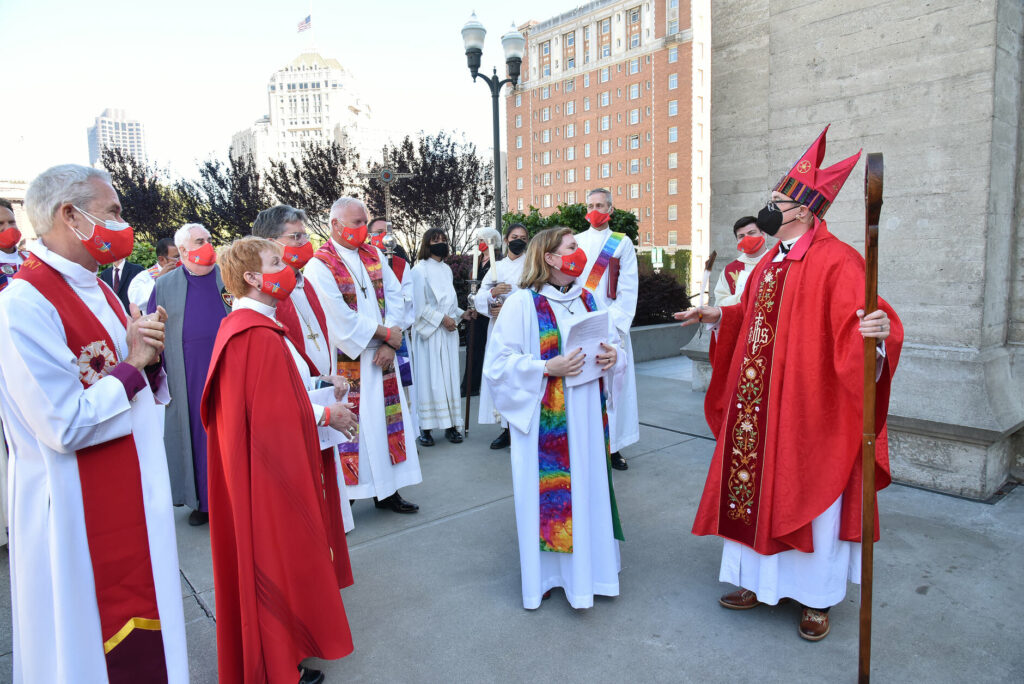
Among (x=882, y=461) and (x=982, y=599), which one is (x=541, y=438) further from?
(x=982, y=599)

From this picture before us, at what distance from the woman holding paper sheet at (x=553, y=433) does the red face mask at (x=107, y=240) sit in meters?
1.66

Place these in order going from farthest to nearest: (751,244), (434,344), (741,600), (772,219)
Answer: (434,344)
(751,244)
(741,600)
(772,219)

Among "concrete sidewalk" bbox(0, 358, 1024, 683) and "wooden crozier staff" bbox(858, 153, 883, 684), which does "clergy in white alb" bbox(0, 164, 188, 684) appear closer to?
"concrete sidewalk" bbox(0, 358, 1024, 683)

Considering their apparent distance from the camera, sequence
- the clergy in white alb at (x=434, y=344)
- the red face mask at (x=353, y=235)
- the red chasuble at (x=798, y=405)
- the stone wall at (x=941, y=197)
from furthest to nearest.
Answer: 1. the clergy in white alb at (x=434, y=344)
2. the red face mask at (x=353, y=235)
3. the stone wall at (x=941, y=197)
4. the red chasuble at (x=798, y=405)

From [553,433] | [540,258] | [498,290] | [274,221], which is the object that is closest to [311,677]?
[553,433]

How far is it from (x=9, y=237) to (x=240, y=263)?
3066 mm

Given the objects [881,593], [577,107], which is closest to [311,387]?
[881,593]

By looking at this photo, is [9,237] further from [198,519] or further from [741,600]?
[741,600]

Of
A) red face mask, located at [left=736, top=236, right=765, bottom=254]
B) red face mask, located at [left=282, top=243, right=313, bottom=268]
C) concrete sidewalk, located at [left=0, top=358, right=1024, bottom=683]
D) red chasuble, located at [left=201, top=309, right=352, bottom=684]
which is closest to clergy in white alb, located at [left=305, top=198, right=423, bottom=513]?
concrete sidewalk, located at [left=0, top=358, right=1024, bottom=683]

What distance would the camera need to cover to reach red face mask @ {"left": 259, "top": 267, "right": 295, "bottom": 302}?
2621mm

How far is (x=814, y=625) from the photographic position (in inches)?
117

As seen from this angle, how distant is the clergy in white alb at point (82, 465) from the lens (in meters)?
2.01

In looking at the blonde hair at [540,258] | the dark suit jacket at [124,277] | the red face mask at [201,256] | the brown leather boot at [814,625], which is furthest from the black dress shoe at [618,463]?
the dark suit jacket at [124,277]

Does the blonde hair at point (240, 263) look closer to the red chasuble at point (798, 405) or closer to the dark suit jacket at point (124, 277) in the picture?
the red chasuble at point (798, 405)
